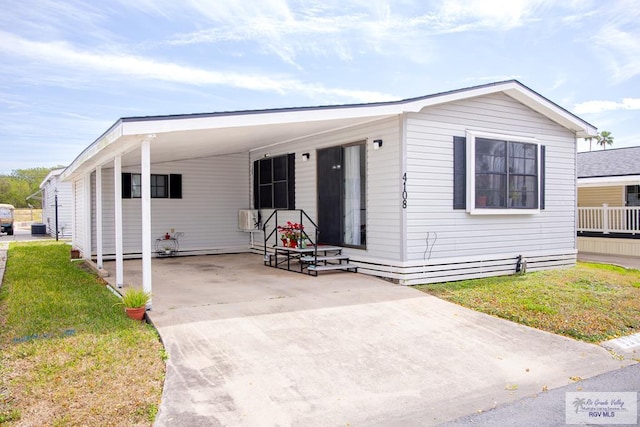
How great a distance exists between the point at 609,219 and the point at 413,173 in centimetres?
992

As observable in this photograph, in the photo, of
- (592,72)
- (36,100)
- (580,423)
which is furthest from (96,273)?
(36,100)

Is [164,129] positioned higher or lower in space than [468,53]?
lower

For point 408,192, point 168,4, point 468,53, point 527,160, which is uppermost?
point 168,4

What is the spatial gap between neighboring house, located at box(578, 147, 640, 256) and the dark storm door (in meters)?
9.41

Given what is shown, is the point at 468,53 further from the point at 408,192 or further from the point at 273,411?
the point at 273,411

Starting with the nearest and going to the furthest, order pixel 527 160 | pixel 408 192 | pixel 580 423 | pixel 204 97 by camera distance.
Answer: pixel 580 423, pixel 408 192, pixel 527 160, pixel 204 97

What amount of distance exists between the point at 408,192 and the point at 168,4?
7492 mm

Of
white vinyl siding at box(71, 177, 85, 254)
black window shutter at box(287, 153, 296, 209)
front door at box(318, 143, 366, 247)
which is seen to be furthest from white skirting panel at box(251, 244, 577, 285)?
white vinyl siding at box(71, 177, 85, 254)

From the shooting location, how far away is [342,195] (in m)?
8.94

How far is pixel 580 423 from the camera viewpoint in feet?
11.0

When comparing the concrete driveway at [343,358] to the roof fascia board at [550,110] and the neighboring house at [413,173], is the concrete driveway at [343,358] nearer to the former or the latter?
the neighboring house at [413,173]

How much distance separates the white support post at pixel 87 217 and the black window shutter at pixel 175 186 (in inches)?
75.5

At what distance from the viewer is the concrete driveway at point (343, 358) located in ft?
11.5

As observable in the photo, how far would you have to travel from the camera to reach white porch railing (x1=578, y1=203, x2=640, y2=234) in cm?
1356
